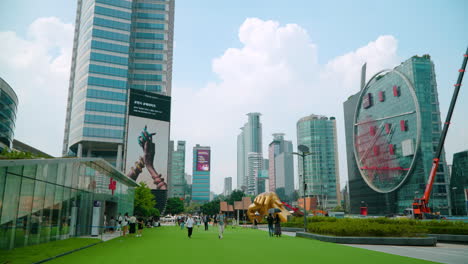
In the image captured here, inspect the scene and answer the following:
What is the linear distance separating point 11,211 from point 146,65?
276 feet

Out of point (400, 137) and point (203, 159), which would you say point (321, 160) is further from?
point (400, 137)

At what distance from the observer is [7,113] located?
58.2 meters

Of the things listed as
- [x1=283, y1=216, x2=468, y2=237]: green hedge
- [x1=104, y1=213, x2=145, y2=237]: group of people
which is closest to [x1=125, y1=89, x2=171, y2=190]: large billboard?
[x1=104, y1=213, x2=145, y2=237]: group of people

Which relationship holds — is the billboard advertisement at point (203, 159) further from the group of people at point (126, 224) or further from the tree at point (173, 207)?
the group of people at point (126, 224)

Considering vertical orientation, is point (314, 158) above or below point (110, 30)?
below

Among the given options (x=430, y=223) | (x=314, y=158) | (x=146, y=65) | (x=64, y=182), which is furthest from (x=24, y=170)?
(x=314, y=158)

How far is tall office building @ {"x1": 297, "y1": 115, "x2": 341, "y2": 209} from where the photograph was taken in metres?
164

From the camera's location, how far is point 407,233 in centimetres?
1898

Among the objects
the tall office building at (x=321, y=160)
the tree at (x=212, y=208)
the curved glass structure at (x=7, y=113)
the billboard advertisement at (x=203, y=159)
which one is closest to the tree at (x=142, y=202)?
the curved glass structure at (x=7, y=113)

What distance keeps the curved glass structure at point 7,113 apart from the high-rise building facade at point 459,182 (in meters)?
86.9

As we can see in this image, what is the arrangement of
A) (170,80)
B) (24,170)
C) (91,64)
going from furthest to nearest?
(170,80)
(91,64)
(24,170)

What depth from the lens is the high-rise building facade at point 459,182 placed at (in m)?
73.1

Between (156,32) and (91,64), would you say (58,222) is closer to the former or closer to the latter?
(91,64)

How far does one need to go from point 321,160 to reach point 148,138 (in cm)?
11057
